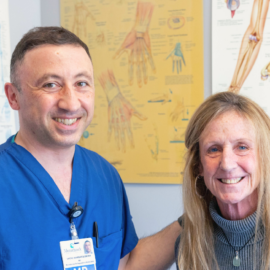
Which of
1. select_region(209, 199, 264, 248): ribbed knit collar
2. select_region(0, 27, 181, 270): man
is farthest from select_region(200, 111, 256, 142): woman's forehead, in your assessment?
select_region(0, 27, 181, 270): man

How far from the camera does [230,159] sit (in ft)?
3.70

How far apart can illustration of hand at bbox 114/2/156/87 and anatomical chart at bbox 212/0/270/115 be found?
0.41 meters

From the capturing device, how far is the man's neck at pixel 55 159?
125cm

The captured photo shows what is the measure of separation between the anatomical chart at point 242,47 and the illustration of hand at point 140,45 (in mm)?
410

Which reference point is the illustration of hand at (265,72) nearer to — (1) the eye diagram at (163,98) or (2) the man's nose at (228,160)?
(1) the eye diagram at (163,98)

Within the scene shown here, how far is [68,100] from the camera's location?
116 centimetres

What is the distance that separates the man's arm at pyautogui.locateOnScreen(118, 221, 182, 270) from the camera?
1.45m

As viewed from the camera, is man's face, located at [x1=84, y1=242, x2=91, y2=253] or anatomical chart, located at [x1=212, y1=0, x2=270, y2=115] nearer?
man's face, located at [x1=84, y1=242, x2=91, y2=253]

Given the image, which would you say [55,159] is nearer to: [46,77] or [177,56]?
[46,77]

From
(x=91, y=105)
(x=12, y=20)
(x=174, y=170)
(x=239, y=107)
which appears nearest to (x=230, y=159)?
(x=239, y=107)

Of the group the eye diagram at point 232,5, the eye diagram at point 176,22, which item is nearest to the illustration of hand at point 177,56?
the eye diagram at point 176,22

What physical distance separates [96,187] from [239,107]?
0.67m

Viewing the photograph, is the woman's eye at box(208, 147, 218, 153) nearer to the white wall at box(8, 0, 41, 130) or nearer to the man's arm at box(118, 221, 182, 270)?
the man's arm at box(118, 221, 182, 270)

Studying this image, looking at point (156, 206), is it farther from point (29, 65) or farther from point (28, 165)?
point (29, 65)
